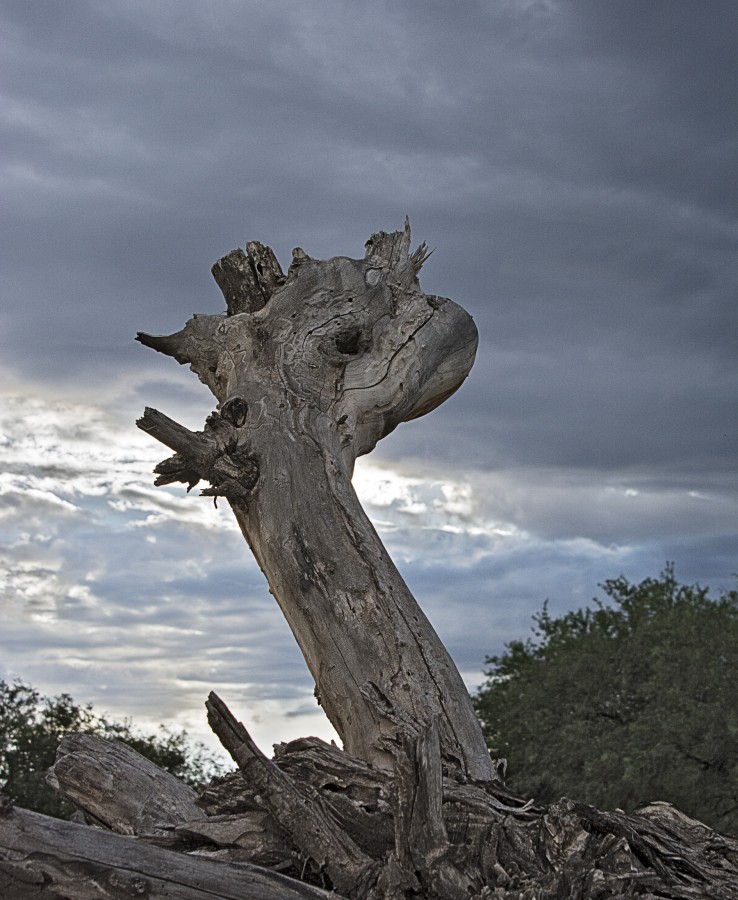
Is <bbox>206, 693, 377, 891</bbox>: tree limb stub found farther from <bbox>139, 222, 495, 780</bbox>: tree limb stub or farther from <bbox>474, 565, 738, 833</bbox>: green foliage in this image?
<bbox>474, 565, 738, 833</bbox>: green foliage

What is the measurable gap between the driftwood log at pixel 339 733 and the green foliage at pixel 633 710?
14.9 metres

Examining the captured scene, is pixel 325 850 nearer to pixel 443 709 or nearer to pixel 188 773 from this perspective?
pixel 443 709

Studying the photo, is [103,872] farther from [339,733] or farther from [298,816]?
[339,733]

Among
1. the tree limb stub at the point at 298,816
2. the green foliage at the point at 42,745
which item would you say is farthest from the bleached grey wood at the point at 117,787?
the green foliage at the point at 42,745

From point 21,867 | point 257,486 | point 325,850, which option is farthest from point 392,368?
point 21,867

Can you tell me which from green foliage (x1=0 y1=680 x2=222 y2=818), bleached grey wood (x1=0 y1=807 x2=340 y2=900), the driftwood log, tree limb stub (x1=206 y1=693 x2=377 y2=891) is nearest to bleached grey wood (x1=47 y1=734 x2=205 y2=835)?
the driftwood log

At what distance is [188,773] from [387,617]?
17.9 metres

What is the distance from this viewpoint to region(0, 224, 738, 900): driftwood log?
11.1 ft

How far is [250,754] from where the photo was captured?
3551 mm

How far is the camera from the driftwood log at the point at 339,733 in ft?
11.1

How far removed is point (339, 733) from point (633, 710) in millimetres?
19555

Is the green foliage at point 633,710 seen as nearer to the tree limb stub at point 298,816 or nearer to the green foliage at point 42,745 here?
the green foliage at point 42,745

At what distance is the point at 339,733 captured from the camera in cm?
525

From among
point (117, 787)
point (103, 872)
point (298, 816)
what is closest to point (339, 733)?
point (117, 787)
